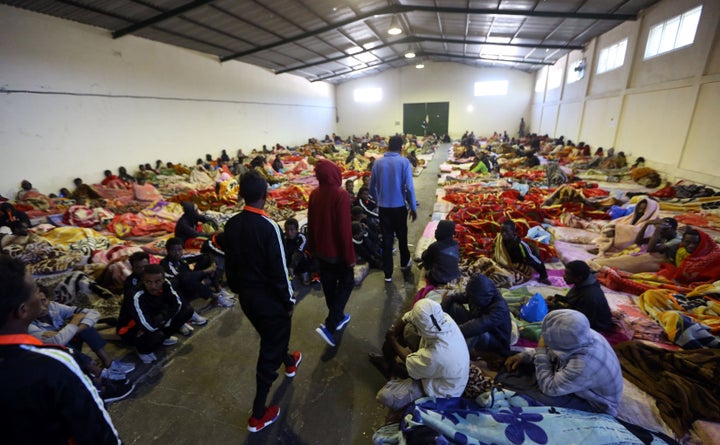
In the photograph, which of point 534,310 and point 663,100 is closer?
point 534,310

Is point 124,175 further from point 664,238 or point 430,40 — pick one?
point 430,40

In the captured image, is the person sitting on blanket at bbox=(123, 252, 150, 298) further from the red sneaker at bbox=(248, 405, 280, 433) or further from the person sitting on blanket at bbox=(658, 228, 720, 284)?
the person sitting on blanket at bbox=(658, 228, 720, 284)

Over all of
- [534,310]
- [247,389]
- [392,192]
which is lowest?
[247,389]

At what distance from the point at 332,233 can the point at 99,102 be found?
9.65 metres

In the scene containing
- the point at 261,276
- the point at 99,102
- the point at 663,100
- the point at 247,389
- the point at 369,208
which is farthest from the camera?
the point at 99,102

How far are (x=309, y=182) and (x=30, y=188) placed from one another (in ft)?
21.0

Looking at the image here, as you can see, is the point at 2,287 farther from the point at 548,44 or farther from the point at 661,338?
the point at 548,44

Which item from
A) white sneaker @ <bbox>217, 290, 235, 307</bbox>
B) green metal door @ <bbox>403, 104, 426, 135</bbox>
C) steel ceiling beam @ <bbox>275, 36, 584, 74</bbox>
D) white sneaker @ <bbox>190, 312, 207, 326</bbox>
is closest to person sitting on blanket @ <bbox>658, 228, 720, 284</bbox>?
white sneaker @ <bbox>217, 290, 235, 307</bbox>

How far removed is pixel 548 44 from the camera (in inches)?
506

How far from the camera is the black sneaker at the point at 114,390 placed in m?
2.40

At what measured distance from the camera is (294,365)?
8.62 feet

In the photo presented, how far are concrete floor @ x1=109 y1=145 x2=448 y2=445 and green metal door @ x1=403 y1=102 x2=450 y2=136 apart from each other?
21.0 meters

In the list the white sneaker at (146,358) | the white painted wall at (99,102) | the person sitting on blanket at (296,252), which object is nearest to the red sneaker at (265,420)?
the white sneaker at (146,358)

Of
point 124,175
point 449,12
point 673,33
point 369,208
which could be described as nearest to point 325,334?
point 369,208
